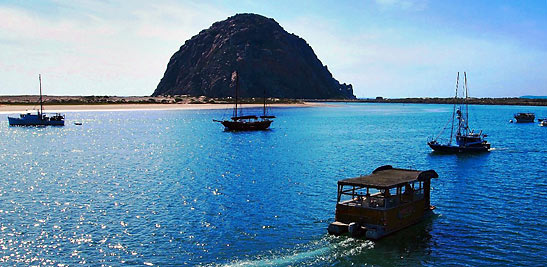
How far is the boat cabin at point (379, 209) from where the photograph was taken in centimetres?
2767

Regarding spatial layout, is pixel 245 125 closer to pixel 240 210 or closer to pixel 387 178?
pixel 240 210

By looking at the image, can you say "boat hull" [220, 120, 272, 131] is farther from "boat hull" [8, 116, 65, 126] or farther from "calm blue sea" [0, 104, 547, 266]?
"calm blue sea" [0, 104, 547, 266]

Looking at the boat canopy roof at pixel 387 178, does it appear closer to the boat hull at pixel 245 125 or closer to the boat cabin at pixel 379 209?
the boat cabin at pixel 379 209

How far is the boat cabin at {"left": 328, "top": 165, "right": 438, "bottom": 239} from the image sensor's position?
90.8 ft

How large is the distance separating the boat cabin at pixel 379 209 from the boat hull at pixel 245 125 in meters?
84.4

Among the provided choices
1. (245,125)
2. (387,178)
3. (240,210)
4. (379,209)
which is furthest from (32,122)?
(379,209)

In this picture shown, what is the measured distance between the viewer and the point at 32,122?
401 ft

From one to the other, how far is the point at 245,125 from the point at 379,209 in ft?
293

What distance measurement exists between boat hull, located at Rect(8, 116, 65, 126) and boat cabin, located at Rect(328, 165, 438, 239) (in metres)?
107

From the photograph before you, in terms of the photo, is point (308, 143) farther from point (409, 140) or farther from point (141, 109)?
point (141, 109)

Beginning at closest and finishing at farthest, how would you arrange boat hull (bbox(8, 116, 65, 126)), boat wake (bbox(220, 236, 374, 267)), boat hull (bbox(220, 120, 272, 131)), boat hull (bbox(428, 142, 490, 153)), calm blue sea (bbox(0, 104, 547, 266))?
boat wake (bbox(220, 236, 374, 267)) < calm blue sea (bbox(0, 104, 547, 266)) < boat hull (bbox(428, 142, 490, 153)) < boat hull (bbox(220, 120, 272, 131)) < boat hull (bbox(8, 116, 65, 126))

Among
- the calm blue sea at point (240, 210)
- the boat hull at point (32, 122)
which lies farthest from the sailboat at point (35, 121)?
the calm blue sea at point (240, 210)

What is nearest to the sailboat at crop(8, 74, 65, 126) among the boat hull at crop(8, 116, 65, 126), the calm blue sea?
the boat hull at crop(8, 116, 65, 126)

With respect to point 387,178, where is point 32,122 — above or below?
below
